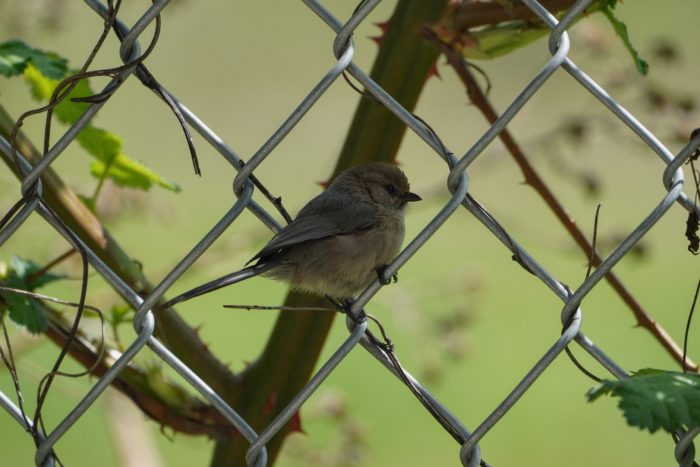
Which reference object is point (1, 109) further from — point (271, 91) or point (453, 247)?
point (271, 91)

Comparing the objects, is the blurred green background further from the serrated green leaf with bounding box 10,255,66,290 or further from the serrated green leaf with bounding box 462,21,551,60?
the serrated green leaf with bounding box 10,255,66,290

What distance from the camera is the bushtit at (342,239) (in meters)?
2.59

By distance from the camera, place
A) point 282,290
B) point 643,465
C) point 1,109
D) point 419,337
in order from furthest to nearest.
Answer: point 282,290, point 643,465, point 419,337, point 1,109

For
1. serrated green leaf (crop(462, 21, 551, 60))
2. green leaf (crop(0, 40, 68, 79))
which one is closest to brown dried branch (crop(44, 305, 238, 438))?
green leaf (crop(0, 40, 68, 79))

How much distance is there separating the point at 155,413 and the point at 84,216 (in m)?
0.52

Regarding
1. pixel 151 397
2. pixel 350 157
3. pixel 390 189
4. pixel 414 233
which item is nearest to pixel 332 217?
pixel 390 189

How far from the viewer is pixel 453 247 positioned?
8672 mm

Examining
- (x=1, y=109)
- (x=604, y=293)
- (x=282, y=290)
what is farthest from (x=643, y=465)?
(x=1, y=109)

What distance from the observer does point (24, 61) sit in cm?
208

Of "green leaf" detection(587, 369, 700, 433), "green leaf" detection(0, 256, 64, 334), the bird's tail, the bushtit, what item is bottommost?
"green leaf" detection(0, 256, 64, 334)

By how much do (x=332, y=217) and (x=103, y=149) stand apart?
2.36 ft

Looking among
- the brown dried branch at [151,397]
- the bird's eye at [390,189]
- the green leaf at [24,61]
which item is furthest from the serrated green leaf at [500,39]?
the brown dried branch at [151,397]

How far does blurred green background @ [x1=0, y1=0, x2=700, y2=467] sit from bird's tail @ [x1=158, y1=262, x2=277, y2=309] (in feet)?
0.87

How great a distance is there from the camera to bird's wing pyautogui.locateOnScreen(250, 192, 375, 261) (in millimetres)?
2650
